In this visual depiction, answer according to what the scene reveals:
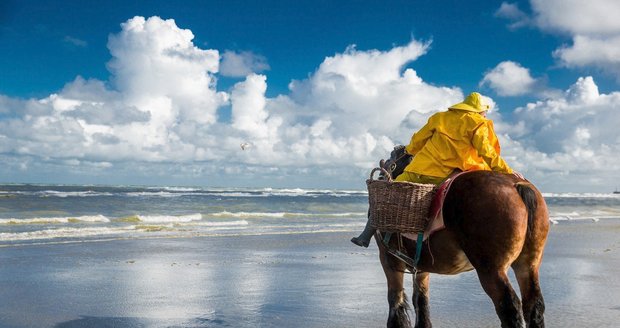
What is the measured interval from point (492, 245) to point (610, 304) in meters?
4.33

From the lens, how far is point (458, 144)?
4785 millimetres

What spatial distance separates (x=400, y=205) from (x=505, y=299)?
3.67 ft

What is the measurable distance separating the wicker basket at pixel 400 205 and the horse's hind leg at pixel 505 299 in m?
0.73

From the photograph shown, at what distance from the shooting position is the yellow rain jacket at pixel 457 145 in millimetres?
4641

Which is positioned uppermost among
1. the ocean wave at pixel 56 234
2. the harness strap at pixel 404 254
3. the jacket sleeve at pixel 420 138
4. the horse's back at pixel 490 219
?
the jacket sleeve at pixel 420 138

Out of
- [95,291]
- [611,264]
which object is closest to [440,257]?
[95,291]

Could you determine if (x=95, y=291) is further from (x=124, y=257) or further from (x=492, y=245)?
(x=492, y=245)

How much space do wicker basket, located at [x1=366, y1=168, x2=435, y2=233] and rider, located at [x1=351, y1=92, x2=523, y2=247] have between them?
264 millimetres

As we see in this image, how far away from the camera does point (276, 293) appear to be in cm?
821

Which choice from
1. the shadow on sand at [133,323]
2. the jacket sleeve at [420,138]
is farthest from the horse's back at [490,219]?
the shadow on sand at [133,323]

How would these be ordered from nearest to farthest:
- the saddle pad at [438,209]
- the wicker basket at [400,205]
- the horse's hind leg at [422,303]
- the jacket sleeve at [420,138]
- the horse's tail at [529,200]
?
1. the horse's tail at [529,200]
2. the saddle pad at [438,209]
3. the wicker basket at [400,205]
4. the jacket sleeve at [420,138]
5. the horse's hind leg at [422,303]

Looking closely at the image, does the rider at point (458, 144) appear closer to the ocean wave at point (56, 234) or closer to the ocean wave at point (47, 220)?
the ocean wave at point (56, 234)

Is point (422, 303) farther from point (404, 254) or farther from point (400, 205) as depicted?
point (400, 205)

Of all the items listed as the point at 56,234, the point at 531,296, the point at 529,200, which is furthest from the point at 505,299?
the point at 56,234
